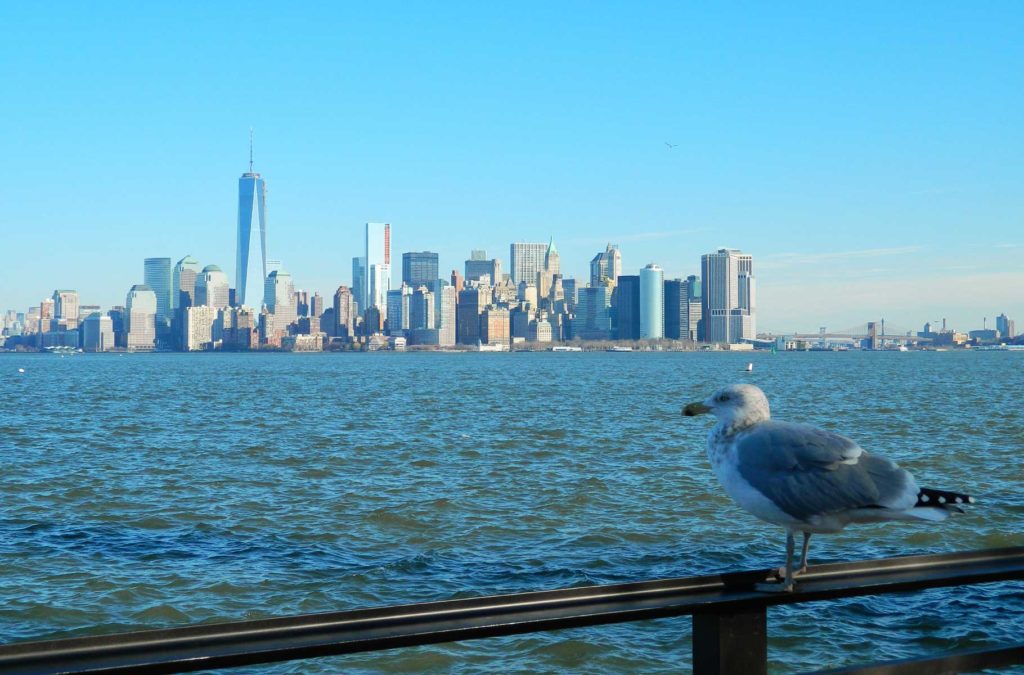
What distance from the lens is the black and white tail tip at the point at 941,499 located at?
3.01m

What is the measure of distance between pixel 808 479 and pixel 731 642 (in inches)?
32.5

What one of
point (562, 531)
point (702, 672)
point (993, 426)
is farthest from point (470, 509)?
point (993, 426)

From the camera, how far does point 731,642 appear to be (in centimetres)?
276

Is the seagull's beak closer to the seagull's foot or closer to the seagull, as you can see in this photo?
the seagull

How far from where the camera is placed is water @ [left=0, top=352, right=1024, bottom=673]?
11.4 m

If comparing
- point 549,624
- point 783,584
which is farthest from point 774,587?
point 549,624

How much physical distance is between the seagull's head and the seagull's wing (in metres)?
0.12

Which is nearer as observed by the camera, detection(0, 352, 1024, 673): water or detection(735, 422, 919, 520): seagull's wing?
detection(735, 422, 919, 520): seagull's wing

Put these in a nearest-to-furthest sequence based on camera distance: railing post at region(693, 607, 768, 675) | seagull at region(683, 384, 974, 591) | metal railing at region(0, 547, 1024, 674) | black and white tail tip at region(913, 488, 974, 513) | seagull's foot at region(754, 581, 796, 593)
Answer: metal railing at region(0, 547, 1024, 674)
railing post at region(693, 607, 768, 675)
seagull's foot at region(754, 581, 796, 593)
black and white tail tip at region(913, 488, 974, 513)
seagull at region(683, 384, 974, 591)

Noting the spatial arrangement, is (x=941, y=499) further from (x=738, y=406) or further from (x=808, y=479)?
(x=738, y=406)

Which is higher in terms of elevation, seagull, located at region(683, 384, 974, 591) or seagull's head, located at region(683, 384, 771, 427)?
seagull's head, located at region(683, 384, 771, 427)

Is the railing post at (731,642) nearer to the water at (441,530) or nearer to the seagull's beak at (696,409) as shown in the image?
the seagull's beak at (696,409)

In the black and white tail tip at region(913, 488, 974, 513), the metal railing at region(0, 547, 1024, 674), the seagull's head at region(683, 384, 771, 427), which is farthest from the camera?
the seagull's head at region(683, 384, 771, 427)

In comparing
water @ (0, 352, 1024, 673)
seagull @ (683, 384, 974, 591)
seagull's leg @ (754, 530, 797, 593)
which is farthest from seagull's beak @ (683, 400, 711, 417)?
water @ (0, 352, 1024, 673)
